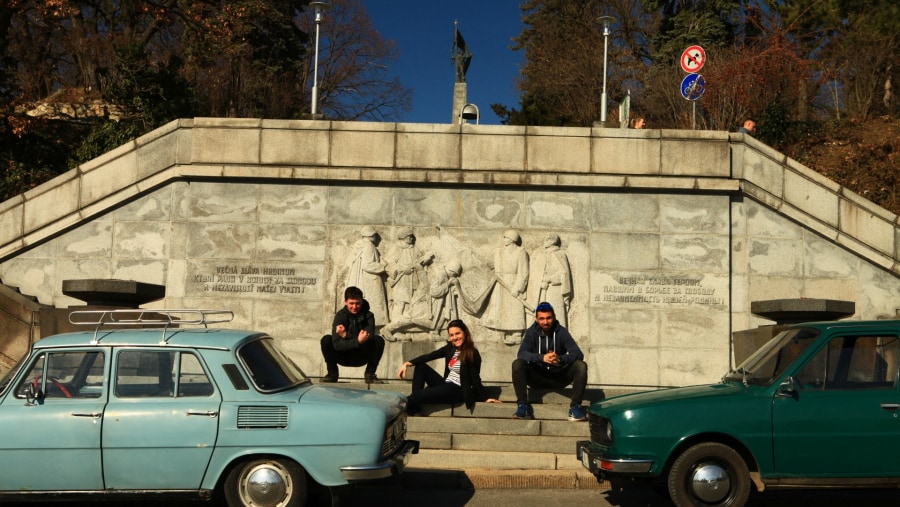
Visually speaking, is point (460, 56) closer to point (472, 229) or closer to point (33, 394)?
point (472, 229)

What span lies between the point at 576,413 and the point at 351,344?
3031mm

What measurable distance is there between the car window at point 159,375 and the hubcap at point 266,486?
76cm

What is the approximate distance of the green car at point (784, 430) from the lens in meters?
7.56

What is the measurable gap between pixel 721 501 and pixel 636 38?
36998 millimetres

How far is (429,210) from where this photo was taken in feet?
A: 50.7

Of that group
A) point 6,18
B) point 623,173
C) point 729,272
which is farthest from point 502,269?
point 6,18

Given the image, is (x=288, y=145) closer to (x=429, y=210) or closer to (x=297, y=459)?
(x=429, y=210)

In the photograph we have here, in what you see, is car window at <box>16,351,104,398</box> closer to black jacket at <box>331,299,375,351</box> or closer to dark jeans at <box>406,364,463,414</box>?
dark jeans at <box>406,364,463,414</box>

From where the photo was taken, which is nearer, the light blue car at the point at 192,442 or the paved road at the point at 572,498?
the light blue car at the point at 192,442

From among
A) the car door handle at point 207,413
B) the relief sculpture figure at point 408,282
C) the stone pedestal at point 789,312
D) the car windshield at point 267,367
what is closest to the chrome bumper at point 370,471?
the car windshield at point 267,367

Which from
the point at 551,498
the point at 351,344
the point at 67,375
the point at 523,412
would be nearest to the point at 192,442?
the point at 67,375

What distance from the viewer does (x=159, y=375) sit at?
761 cm

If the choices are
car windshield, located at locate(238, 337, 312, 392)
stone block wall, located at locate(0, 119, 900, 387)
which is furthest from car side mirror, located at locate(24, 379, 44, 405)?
stone block wall, located at locate(0, 119, 900, 387)

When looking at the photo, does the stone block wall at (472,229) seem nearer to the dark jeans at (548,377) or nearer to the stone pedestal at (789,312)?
the stone pedestal at (789,312)
